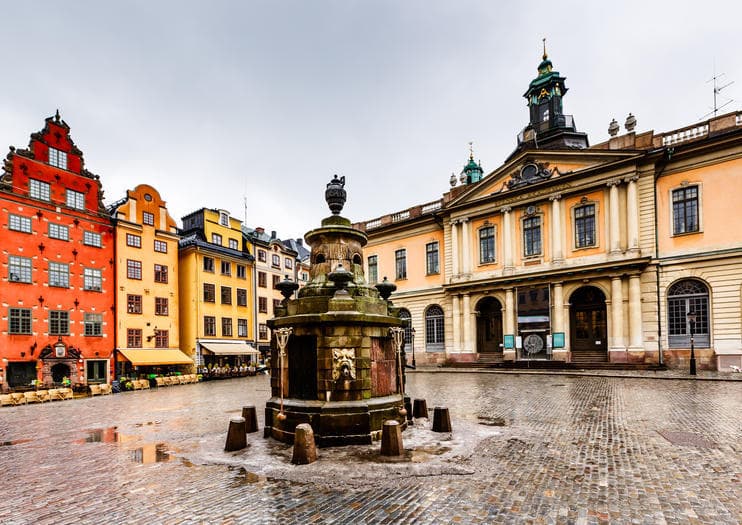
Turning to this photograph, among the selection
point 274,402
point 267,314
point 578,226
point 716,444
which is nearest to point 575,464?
point 716,444

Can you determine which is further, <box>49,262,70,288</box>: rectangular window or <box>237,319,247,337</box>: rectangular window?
<box>237,319,247,337</box>: rectangular window

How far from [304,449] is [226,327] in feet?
Result: 114

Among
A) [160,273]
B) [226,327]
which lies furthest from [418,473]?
[226,327]

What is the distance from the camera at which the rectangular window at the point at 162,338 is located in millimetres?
35219

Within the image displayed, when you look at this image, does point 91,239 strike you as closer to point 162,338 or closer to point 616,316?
point 162,338

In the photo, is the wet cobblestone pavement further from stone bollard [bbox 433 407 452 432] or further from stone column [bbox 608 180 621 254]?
stone column [bbox 608 180 621 254]

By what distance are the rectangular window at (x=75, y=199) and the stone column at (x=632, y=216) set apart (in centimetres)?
3729

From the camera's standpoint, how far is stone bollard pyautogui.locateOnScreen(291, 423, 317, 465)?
8.37m

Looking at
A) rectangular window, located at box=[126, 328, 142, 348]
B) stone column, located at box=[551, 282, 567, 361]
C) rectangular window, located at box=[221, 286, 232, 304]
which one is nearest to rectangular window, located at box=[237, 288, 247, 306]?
rectangular window, located at box=[221, 286, 232, 304]

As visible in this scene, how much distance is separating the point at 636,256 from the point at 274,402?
26925mm

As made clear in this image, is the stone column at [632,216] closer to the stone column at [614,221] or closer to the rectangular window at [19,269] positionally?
the stone column at [614,221]

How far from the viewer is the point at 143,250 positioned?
1382 inches

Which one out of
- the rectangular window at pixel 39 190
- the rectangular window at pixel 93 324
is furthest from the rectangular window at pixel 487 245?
the rectangular window at pixel 39 190

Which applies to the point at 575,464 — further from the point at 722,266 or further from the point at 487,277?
the point at 487,277
